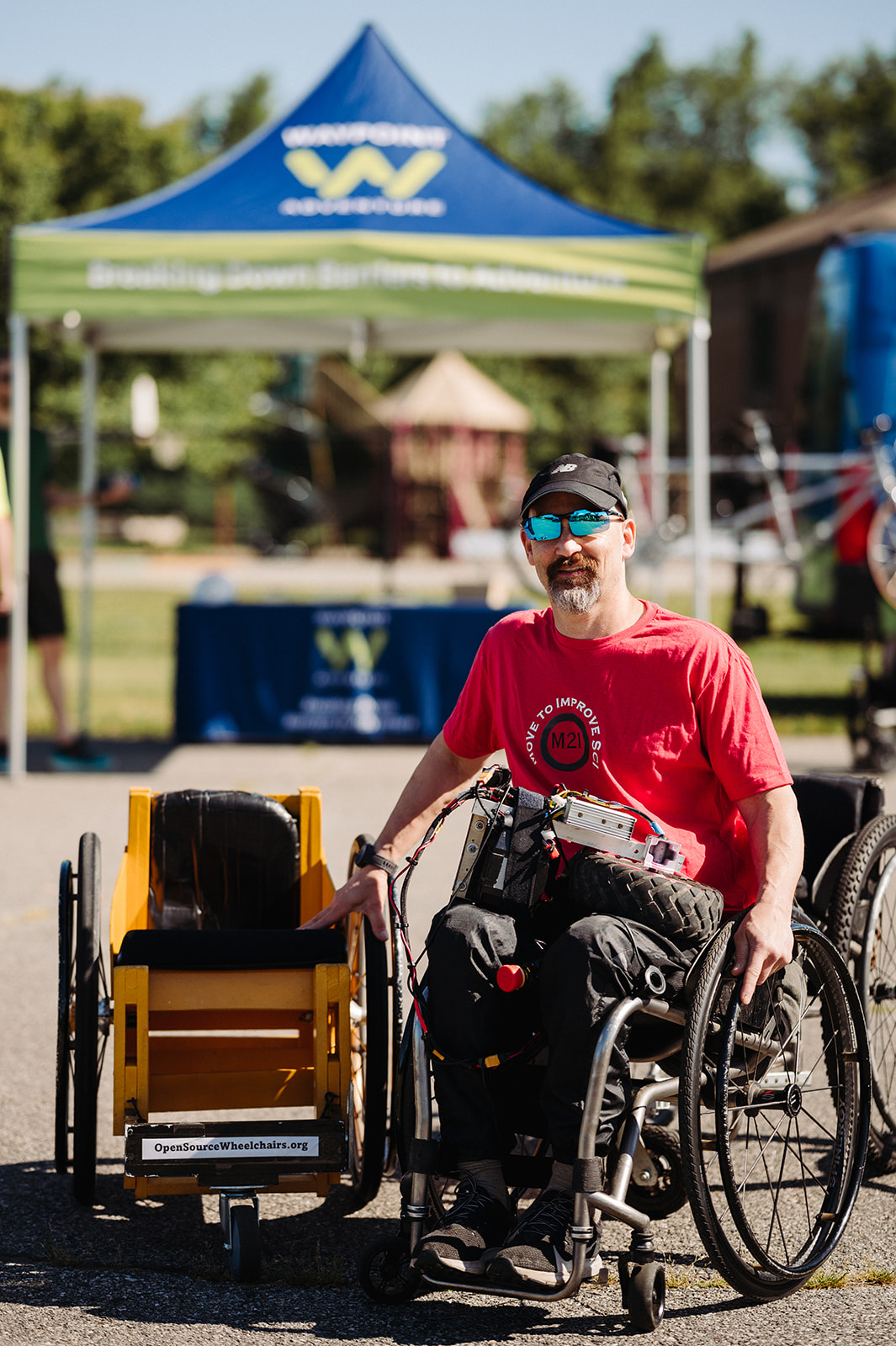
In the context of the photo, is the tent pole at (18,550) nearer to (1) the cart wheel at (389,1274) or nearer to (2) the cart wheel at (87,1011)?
(2) the cart wheel at (87,1011)

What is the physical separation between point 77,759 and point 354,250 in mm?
3329

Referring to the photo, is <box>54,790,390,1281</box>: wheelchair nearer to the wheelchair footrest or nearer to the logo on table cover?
the wheelchair footrest

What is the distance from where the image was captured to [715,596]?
2395cm

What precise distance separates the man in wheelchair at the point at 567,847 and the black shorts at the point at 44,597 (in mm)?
6102

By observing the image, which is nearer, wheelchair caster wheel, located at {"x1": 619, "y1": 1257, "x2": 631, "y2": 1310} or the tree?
wheelchair caster wheel, located at {"x1": 619, "y1": 1257, "x2": 631, "y2": 1310}

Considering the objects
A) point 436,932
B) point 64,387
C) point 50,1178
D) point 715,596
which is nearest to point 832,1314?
point 436,932

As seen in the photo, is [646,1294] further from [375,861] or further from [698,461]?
[698,461]

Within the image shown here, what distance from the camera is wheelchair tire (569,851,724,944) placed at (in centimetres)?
305

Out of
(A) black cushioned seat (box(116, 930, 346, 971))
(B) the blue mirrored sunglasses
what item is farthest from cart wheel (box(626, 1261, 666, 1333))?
(B) the blue mirrored sunglasses

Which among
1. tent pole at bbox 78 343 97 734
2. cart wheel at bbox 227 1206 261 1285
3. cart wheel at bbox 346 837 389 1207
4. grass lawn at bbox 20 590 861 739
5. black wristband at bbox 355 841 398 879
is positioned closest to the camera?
cart wheel at bbox 227 1206 261 1285

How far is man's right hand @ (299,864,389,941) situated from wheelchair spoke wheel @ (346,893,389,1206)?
3 cm

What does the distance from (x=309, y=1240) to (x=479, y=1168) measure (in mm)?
626

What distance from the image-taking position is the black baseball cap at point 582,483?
3363 millimetres

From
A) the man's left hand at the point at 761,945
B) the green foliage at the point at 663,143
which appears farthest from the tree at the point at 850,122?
the man's left hand at the point at 761,945
